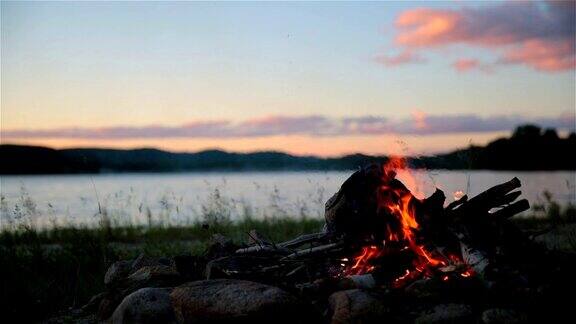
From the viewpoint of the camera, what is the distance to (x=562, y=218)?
44.4 ft

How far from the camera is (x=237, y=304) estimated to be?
5316mm

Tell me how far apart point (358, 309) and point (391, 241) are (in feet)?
3.85

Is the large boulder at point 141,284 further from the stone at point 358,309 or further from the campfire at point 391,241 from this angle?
the stone at point 358,309

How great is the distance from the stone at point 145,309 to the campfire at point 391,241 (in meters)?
0.57

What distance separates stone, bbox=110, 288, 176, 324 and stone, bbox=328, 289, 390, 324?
155 cm

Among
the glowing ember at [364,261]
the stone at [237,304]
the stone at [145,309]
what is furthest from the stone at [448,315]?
the stone at [145,309]

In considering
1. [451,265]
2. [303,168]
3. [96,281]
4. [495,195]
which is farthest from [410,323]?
[303,168]

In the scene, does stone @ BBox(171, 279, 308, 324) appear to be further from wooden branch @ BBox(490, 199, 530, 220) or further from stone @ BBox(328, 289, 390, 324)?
wooden branch @ BBox(490, 199, 530, 220)

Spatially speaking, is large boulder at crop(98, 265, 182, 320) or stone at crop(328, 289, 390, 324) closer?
stone at crop(328, 289, 390, 324)

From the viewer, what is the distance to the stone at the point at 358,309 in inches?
204

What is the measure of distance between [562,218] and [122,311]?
1046cm

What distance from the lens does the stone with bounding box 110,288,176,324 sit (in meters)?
5.81

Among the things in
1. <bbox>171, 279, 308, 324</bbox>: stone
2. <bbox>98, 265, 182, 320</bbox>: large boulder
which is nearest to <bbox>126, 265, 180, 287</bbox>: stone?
<bbox>98, 265, 182, 320</bbox>: large boulder

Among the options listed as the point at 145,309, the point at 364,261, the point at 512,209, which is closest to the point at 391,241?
the point at 364,261
